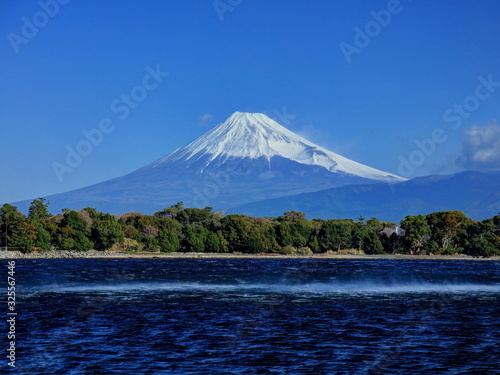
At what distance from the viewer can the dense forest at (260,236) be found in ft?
381

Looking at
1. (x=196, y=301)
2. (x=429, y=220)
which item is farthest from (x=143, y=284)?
(x=429, y=220)

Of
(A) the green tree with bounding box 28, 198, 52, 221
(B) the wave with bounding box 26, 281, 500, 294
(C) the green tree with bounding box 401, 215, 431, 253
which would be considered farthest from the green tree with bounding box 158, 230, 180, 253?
(B) the wave with bounding box 26, 281, 500, 294

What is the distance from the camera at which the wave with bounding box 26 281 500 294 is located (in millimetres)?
52438

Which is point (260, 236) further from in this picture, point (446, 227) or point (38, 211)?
point (38, 211)

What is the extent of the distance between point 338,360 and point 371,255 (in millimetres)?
107709

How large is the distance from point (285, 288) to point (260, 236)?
71.2 metres

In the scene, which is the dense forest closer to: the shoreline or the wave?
the shoreline

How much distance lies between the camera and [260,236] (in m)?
127

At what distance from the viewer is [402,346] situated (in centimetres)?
2791

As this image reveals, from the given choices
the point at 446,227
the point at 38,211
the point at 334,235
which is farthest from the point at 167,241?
the point at 446,227

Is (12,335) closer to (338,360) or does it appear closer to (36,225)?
(338,360)

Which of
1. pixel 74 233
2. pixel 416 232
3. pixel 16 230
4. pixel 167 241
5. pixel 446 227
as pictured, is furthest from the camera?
pixel 416 232

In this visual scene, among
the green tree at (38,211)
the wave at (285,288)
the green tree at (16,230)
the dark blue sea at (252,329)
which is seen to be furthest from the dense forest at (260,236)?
the wave at (285,288)

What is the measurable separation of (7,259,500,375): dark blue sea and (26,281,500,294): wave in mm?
88
